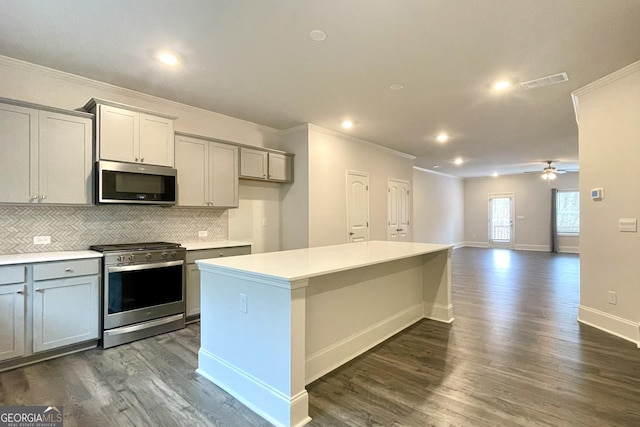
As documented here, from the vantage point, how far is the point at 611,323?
3.33m

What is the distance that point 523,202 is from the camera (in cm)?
1094

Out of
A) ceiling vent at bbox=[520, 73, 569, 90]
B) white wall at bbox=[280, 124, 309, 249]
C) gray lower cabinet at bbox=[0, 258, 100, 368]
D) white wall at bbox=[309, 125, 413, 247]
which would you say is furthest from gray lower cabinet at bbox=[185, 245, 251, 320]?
ceiling vent at bbox=[520, 73, 569, 90]

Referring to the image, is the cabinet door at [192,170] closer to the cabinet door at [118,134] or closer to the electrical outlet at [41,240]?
the cabinet door at [118,134]

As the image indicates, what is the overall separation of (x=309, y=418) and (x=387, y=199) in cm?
524

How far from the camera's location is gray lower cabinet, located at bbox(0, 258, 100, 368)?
8.36 feet

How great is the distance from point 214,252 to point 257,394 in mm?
2164

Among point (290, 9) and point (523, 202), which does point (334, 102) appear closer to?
point (290, 9)

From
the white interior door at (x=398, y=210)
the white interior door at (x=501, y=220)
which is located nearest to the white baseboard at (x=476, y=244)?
the white interior door at (x=501, y=220)

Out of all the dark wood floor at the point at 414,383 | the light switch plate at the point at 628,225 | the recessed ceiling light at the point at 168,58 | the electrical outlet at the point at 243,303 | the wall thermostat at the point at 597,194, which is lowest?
the dark wood floor at the point at 414,383

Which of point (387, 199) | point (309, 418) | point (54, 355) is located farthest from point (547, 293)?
point (54, 355)

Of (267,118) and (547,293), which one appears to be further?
(547,293)

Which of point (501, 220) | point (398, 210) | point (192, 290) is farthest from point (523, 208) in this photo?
point (192, 290)

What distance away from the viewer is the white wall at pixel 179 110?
9.83 feet

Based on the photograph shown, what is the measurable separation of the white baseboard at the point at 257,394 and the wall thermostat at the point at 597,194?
375cm
